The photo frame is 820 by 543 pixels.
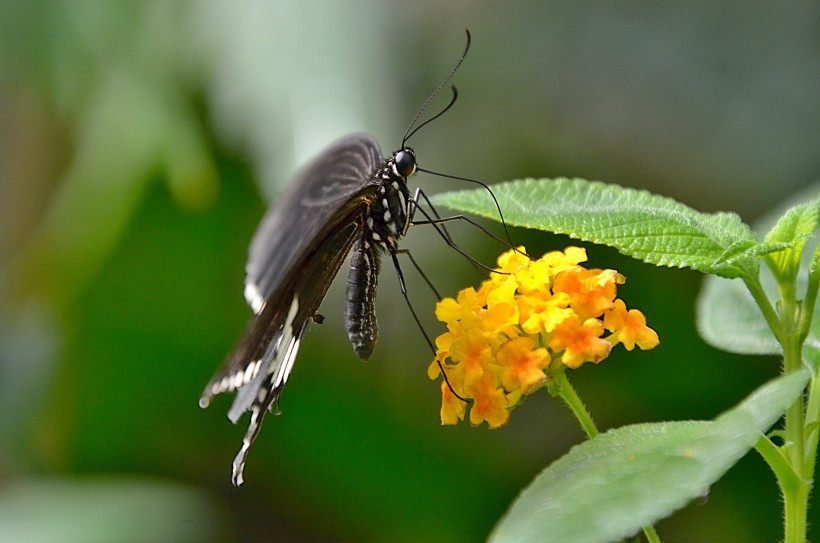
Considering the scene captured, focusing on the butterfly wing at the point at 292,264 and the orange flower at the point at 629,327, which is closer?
the orange flower at the point at 629,327

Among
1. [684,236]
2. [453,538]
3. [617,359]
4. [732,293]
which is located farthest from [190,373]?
[684,236]

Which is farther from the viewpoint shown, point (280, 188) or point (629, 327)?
point (280, 188)

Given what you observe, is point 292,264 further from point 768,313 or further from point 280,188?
point 280,188

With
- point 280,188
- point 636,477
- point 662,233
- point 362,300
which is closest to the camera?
point 636,477

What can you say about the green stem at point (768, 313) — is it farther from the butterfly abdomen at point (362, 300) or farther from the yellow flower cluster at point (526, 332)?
the butterfly abdomen at point (362, 300)

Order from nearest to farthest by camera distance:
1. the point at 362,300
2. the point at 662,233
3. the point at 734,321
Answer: the point at 662,233, the point at 734,321, the point at 362,300

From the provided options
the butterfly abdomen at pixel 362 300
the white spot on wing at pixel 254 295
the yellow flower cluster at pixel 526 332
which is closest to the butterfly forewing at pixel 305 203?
the white spot on wing at pixel 254 295

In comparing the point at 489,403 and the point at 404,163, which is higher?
the point at 404,163

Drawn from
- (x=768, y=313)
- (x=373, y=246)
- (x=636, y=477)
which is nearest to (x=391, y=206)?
(x=373, y=246)

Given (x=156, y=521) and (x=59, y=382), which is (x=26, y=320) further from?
(x=156, y=521)
